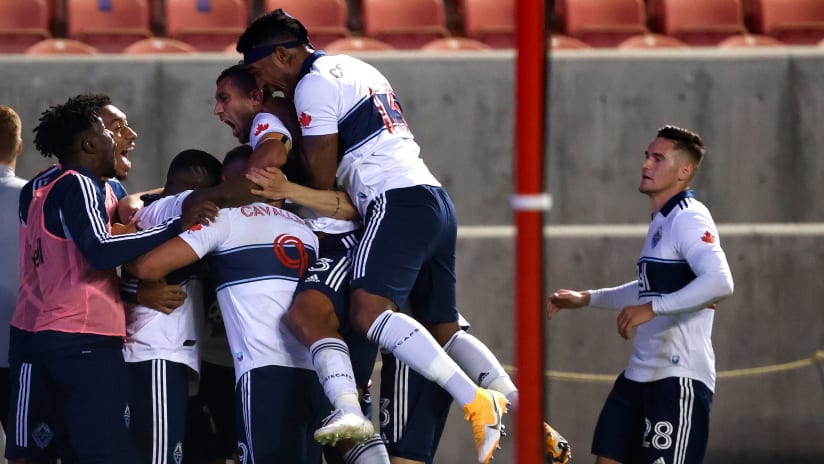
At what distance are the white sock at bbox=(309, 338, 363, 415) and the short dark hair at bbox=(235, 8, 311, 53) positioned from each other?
1440mm

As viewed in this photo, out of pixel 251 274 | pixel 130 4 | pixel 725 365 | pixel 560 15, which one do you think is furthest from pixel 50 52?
pixel 725 365

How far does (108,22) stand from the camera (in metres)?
10.2

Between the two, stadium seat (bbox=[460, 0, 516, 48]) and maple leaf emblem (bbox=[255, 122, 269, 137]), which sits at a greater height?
stadium seat (bbox=[460, 0, 516, 48])

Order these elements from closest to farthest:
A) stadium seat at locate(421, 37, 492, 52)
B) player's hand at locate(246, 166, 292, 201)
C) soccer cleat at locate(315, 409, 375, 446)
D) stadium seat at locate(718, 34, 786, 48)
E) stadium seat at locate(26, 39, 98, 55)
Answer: soccer cleat at locate(315, 409, 375, 446) → player's hand at locate(246, 166, 292, 201) → stadium seat at locate(26, 39, 98, 55) → stadium seat at locate(421, 37, 492, 52) → stadium seat at locate(718, 34, 786, 48)

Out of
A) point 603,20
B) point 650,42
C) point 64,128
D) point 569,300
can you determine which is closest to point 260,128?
point 64,128

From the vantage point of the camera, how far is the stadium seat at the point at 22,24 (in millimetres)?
9836

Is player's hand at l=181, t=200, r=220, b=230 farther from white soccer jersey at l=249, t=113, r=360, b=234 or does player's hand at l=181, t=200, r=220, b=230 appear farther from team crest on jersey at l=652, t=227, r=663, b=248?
team crest on jersey at l=652, t=227, r=663, b=248

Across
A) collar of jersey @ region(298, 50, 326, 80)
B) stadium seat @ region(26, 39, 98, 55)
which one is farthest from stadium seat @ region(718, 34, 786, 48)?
collar of jersey @ region(298, 50, 326, 80)

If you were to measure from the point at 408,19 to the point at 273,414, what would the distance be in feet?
20.4

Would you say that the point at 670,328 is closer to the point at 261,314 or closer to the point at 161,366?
the point at 261,314

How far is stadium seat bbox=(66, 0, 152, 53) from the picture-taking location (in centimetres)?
988

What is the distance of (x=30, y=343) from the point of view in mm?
5176

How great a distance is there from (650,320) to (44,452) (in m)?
2.88

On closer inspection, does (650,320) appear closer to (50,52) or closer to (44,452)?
(44,452)
